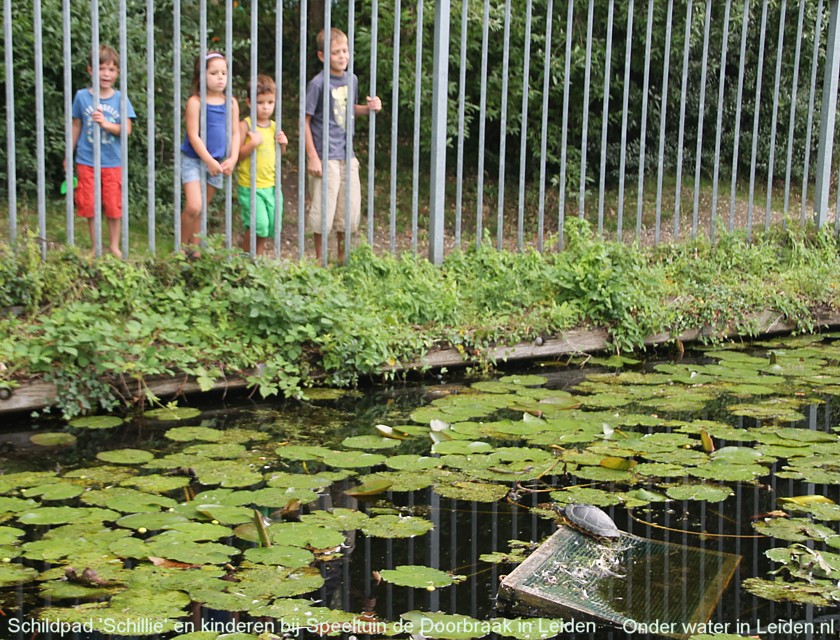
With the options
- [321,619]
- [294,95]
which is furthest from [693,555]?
[294,95]

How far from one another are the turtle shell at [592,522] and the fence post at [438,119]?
3797 mm

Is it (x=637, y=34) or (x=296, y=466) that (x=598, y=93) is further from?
(x=296, y=466)

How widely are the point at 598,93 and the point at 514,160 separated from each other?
57.9 inches

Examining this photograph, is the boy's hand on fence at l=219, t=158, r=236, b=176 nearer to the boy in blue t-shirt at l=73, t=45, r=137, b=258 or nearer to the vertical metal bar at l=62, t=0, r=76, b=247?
the boy in blue t-shirt at l=73, t=45, r=137, b=258

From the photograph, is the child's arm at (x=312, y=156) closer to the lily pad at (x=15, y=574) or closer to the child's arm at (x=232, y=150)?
the child's arm at (x=232, y=150)

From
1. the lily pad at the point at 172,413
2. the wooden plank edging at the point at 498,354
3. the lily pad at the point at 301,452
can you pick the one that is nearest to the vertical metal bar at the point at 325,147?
the wooden plank edging at the point at 498,354

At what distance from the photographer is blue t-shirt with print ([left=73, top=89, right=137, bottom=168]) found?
6535 millimetres

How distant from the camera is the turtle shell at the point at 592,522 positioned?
3.73 meters

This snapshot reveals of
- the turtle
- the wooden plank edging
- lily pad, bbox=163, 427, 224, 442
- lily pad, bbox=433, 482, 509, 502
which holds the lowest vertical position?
lily pad, bbox=433, 482, 509, 502

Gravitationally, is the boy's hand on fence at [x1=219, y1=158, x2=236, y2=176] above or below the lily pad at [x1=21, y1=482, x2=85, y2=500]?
above

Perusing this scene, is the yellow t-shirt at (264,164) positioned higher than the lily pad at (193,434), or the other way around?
the yellow t-shirt at (264,164)

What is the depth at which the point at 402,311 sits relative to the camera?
21.8ft

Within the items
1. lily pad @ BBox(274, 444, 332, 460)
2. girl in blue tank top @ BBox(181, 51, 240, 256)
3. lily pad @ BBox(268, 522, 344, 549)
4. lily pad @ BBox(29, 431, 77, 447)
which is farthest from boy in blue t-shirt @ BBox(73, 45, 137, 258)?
lily pad @ BBox(268, 522, 344, 549)

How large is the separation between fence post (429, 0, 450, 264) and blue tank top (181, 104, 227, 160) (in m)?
1.42
